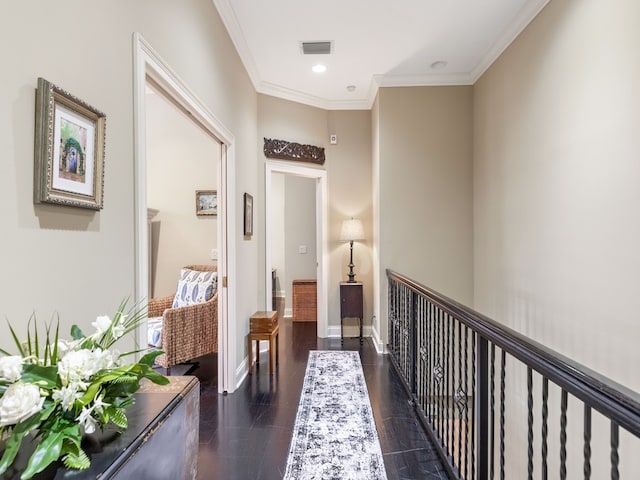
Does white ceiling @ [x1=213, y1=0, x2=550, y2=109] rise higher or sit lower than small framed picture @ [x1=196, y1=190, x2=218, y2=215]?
higher

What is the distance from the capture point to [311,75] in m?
3.80

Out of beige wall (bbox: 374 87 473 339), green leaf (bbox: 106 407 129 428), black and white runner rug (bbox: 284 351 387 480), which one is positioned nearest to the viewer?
green leaf (bbox: 106 407 129 428)

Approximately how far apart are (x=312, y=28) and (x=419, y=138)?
A: 1687mm

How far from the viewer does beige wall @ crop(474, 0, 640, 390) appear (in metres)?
1.82

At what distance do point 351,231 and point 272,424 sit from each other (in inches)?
98.2

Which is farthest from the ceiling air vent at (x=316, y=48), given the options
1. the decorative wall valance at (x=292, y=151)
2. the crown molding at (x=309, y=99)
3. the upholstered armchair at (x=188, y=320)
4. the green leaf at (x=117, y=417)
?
the green leaf at (x=117, y=417)

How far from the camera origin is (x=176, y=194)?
13.7 ft

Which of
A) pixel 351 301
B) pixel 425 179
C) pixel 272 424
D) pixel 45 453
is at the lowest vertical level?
pixel 272 424

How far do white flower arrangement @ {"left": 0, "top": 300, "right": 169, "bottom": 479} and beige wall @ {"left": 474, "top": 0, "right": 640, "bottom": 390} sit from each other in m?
2.35

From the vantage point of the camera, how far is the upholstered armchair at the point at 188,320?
300 cm

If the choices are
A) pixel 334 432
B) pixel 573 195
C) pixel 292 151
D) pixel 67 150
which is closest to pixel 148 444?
pixel 67 150

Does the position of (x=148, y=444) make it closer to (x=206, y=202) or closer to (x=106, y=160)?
(x=106, y=160)

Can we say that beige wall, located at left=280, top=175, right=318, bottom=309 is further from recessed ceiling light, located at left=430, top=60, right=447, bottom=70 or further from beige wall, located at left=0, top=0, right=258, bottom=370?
beige wall, located at left=0, top=0, right=258, bottom=370

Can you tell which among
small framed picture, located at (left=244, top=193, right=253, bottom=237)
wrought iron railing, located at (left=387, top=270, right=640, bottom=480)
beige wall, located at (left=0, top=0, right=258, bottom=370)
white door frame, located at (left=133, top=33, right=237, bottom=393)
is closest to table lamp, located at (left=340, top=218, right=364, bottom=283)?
wrought iron railing, located at (left=387, top=270, right=640, bottom=480)
